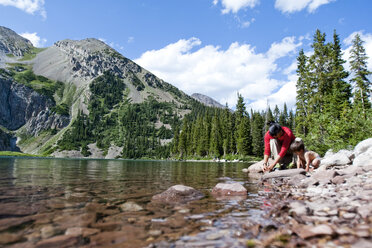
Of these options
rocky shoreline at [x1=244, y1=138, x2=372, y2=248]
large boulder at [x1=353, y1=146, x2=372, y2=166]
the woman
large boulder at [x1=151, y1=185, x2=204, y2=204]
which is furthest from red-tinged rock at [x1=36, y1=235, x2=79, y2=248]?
large boulder at [x1=353, y1=146, x2=372, y2=166]

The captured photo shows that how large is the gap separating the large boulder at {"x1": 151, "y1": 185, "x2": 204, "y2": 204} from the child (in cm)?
594

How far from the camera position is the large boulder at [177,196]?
6545mm

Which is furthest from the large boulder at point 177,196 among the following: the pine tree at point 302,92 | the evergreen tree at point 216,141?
the evergreen tree at point 216,141

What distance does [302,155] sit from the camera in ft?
38.6

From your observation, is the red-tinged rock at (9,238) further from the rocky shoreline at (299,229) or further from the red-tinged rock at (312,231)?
the red-tinged rock at (312,231)

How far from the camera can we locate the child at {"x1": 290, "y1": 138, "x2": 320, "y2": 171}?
10422mm

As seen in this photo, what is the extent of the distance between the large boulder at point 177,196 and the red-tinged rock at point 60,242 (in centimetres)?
317

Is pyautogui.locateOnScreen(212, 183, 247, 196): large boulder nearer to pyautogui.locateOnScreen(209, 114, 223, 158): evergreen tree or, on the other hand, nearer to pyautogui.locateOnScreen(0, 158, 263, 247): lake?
pyautogui.locateOnScreen(0, 158, 263, 247): lake

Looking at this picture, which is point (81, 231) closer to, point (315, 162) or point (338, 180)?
point (338, 180)

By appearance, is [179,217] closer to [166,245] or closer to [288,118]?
[166,245]

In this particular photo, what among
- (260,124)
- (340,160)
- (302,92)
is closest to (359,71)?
(302,92)

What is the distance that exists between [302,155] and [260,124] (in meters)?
72.7

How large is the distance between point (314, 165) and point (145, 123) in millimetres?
183967

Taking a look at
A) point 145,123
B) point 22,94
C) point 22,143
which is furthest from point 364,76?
point 22,94
